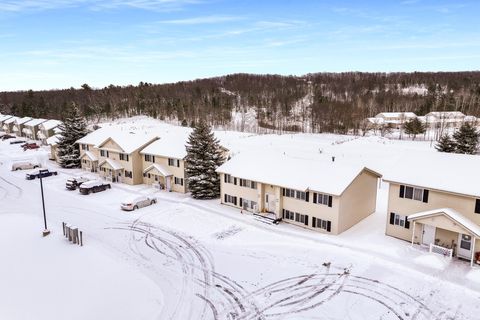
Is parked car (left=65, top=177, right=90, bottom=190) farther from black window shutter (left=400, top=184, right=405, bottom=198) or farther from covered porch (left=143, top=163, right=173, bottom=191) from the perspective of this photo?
black window shutter (left=400, top=184, right=405, bottom=198)

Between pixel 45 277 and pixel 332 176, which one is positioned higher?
pixel 332 176

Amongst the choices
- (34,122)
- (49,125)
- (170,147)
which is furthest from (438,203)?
(34,122)

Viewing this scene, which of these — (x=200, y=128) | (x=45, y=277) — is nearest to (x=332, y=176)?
(x=200, y=128)

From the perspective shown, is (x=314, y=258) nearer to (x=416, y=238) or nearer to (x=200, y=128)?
(x=416, y=238)

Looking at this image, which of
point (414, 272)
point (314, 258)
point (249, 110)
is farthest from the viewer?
point (249, 110)

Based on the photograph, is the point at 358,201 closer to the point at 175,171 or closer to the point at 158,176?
the point at 175,171

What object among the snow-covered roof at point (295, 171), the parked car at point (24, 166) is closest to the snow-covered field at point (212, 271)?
the snow-covered roof at point (295, 171)

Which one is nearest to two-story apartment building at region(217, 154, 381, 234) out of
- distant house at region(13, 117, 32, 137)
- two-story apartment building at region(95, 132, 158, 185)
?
two-story apartment building at region(95, 132, 158, 185)
